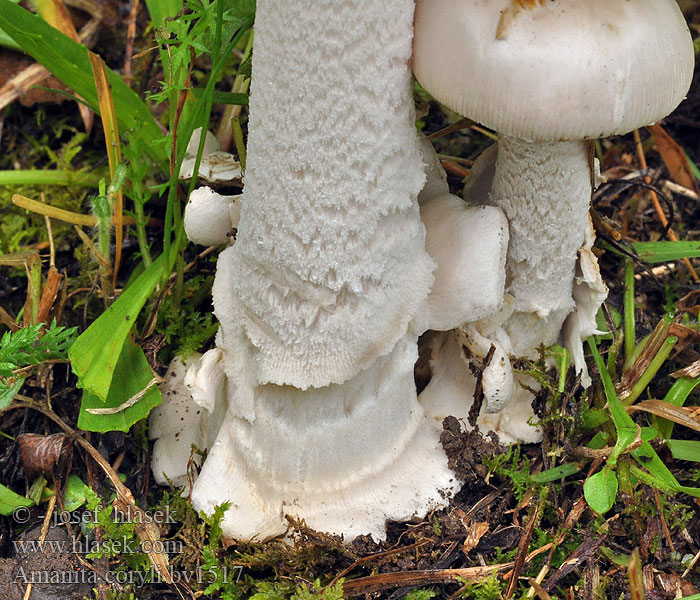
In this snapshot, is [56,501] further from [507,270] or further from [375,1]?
[375,1]

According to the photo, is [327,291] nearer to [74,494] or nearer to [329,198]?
[329,198]

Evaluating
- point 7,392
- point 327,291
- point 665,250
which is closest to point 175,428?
point 7,392

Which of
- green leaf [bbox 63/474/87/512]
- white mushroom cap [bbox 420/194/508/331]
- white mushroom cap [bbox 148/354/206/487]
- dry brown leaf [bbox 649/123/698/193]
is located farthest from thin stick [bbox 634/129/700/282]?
green leaf [bbox 63/474/87/512]

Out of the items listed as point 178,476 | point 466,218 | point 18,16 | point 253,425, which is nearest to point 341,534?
point 253,425

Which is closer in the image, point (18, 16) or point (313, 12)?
point (313, 12)

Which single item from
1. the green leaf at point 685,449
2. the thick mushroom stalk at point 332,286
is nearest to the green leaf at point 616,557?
the green leaf at point 685,449

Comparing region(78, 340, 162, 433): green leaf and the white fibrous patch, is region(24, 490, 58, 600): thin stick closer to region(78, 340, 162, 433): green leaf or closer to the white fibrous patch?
region(78, 340, 162, 433): green leaf

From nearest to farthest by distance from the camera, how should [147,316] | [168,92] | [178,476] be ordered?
[168,92]
[178,476]
[147,316]
